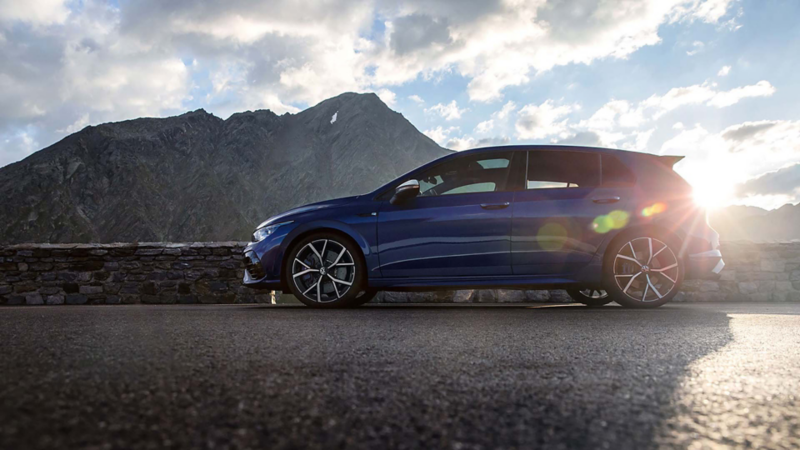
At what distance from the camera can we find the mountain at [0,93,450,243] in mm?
91375

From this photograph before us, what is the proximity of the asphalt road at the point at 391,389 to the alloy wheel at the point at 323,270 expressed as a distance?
6.98ft

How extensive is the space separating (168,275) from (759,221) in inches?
4491

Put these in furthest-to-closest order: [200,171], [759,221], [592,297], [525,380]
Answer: [200,171] → [759,221] → [592,297] → [525,380]

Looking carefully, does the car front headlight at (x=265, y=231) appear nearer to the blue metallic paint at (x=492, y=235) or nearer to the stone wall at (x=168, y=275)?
the blue metallic paint at (x=492, y=235)

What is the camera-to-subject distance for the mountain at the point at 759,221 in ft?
305

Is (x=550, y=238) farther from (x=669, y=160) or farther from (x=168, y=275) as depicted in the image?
(x=168, y=275)

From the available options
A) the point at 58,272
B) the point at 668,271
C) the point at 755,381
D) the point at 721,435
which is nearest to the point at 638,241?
the point at 668,271

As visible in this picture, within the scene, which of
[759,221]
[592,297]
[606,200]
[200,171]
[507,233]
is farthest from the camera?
[200,171]

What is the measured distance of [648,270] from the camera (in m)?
5.27

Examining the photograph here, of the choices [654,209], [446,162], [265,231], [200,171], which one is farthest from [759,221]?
[265,231]

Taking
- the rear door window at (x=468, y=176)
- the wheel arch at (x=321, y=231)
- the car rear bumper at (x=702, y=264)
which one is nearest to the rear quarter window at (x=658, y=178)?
the car rear bumper at (x=702, y=264)

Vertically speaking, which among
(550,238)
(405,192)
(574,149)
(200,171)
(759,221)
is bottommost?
(550,238)

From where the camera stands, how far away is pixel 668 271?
5281 millimetres

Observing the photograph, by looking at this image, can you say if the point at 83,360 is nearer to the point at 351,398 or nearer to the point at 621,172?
the point at 351,398
